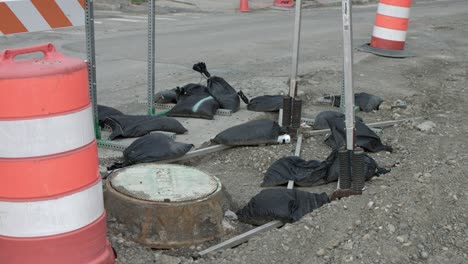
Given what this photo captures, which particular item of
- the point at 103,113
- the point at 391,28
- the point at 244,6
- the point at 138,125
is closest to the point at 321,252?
the point at 138,125

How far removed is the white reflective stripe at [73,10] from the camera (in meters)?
3.84

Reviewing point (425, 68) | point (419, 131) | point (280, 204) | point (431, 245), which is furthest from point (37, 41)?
point (431, 245)

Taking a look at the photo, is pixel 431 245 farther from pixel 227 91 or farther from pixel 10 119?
pixel 227 91

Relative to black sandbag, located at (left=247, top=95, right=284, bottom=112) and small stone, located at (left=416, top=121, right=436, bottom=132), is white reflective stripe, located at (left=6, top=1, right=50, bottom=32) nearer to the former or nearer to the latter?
black sandbag, located at (left=247, top=95, right=284, bottom=112)

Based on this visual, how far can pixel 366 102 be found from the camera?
7.40 meters

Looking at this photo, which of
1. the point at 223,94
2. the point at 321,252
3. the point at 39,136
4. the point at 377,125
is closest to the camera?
the point at 39,136

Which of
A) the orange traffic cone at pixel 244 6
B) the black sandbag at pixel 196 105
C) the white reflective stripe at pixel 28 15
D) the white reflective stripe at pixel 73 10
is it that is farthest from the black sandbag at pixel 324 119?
the orange traffic cone at pixel 244 6

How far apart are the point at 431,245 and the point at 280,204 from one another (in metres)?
1.07

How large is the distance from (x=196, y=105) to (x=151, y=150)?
1.62 meters

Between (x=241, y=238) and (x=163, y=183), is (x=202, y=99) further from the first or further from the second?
(x=241, y=238)

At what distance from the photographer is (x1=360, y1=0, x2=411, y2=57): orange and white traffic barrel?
10852mm

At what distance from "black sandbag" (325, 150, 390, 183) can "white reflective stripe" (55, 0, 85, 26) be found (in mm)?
2305

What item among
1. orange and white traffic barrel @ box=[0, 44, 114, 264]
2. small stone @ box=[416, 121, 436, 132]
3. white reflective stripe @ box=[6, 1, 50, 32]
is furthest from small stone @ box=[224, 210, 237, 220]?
small stone @ box=[416, 121, 436, 132]

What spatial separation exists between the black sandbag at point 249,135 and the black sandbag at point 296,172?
614mm
